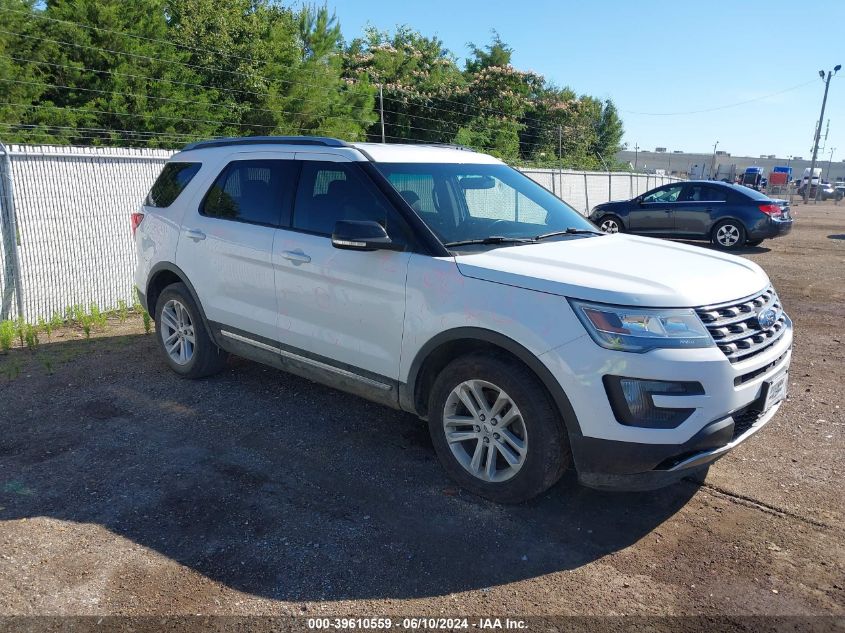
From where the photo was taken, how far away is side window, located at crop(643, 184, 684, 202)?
1559cm

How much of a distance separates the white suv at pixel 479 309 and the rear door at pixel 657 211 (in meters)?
11.4

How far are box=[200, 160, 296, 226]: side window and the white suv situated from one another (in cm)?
1

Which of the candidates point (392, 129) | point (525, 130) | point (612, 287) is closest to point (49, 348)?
point (612, 287)

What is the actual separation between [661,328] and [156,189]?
4620 mm

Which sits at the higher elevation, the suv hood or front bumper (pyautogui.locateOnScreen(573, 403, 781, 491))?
the suv hood

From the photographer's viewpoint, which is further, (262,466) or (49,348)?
Answer: (49,348)

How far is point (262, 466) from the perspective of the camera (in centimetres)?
430

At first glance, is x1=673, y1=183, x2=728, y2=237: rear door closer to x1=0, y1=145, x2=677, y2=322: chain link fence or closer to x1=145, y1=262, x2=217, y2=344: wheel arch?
x1=0, y1=145, x2=677, y2=322: chain link fence

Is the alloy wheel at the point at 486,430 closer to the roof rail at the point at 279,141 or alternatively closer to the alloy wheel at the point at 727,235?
the roof rail at the point at 279,141

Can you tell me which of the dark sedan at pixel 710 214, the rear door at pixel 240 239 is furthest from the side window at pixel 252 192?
the dark sedan at pixel 710 214

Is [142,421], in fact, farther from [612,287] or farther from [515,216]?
[612,287]

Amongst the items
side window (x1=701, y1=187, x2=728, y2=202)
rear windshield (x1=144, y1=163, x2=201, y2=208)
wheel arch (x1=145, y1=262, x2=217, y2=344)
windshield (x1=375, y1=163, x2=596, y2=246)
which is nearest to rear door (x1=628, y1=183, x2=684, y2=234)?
side window (x1=701, y1=187, x2=728, y2=202)

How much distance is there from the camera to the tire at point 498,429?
353cm

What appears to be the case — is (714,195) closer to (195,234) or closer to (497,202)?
(497,202)
